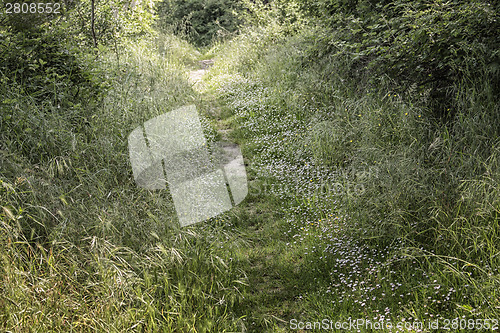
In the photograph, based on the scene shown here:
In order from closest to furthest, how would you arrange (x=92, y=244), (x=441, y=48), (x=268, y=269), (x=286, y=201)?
(x=92, y=244)
(x=268, y=269)
(x=441, y=48)
(x=286, y=201)

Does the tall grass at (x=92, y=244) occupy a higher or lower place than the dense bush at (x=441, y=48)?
lower

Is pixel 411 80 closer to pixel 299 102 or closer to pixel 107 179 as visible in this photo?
pixel 299 102

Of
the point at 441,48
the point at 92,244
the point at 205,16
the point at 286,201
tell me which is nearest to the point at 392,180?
the point at 286,201

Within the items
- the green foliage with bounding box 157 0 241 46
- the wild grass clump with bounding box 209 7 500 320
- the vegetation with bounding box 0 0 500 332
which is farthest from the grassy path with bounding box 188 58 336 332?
the green foliage with bounding box 157 0 241 46

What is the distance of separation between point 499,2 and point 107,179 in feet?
14.4

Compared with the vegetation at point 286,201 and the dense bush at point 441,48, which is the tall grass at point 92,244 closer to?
the vegetation at point 286,201

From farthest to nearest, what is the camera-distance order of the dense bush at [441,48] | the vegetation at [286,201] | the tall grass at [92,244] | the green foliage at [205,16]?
the green foliage at [205,16] < the dense bush at [441,48] < the vegetation at [286,201] < the tall grass at [92,244]

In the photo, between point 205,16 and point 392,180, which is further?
point 205,16

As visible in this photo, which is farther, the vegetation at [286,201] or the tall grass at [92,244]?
the vegetation at [286,201]

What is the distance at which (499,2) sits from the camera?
3.74 m

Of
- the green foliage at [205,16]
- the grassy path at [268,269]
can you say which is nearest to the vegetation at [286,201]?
the grassy path at [268,269]

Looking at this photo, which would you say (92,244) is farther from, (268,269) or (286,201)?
(286,201)

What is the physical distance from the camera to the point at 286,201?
4.64 m

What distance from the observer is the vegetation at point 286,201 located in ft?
9.04
